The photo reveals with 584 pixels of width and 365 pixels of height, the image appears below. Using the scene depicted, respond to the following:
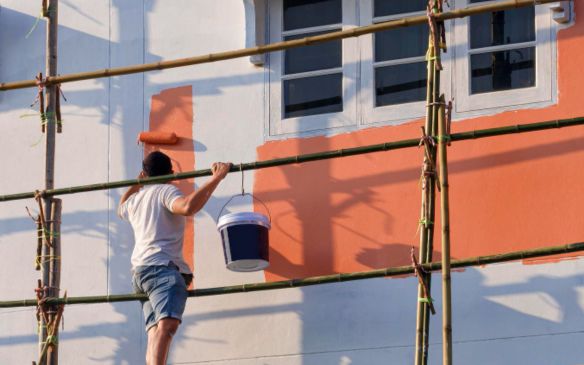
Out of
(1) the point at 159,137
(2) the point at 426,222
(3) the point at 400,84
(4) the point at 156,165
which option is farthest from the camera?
(1) the point at 159,137

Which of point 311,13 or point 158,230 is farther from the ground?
point 311,13

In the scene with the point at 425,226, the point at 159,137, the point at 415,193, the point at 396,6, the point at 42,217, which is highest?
→ the point at 396,6

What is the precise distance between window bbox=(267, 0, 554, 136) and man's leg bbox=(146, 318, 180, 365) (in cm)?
159

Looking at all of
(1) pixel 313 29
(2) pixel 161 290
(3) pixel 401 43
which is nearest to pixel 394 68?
(3) pixel 401 43

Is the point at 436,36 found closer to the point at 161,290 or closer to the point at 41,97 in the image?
the point at 161,290

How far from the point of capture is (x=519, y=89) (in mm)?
8688

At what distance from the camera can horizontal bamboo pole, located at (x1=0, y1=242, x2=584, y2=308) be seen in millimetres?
7645

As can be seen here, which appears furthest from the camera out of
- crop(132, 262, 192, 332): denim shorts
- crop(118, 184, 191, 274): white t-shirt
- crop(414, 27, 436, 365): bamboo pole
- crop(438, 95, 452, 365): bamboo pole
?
crop(118, 184, 191, 274): white t-shirt

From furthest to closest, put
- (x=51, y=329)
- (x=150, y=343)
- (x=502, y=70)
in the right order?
(x=502, y=70), (x=51, y=329), (x=150, y=343)

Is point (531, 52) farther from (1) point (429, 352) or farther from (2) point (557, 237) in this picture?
(1) point (429, 352)

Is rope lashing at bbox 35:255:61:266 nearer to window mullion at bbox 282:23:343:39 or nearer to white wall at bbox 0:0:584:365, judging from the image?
white wall at bbox 0:0:584:365

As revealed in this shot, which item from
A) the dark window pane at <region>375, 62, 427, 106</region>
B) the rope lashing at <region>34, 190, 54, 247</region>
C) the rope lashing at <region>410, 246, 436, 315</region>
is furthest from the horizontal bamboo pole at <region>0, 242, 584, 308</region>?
the dark window pane at <region>375, 62, 427, 106</region>

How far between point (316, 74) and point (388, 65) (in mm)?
463

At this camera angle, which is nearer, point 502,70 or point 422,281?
point 422,281
